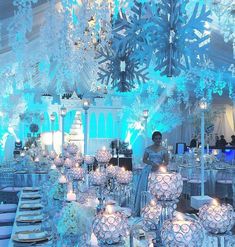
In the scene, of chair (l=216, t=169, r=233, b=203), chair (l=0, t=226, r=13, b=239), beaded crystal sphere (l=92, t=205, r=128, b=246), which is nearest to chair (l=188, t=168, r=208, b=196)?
chair (l=216, t=169, r=233, b=203)

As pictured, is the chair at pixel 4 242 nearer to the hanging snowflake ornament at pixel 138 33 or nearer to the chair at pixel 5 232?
the chair at pixel 5 232

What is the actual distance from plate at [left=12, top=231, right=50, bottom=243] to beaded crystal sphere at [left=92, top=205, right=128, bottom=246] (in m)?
1.00

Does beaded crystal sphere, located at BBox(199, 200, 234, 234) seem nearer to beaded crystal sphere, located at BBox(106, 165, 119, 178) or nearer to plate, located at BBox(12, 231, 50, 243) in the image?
plate, located at BBox(12, 231, 50, 243)

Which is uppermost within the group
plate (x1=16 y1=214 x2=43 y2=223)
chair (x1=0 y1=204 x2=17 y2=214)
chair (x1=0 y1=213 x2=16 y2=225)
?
plate (x1=16 y1=214 x2=43 y2=223)

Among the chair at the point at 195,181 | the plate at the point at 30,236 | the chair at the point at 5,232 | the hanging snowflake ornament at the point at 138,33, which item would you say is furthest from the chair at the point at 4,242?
the chair at the point at 195,181

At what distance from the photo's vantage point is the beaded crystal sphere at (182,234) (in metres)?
1.61

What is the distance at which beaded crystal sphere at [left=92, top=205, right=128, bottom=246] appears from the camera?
5.82 ft

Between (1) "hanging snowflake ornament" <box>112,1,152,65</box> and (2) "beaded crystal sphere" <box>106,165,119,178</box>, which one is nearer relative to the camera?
(1) "hanging snowflake ornament" <box>112,1,152,65</box>

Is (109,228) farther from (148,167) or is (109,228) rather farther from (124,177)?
(148,167)

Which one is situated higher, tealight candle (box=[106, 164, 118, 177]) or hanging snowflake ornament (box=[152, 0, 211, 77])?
hanging snowflake ornament (box=[152, 0, 211, 77])

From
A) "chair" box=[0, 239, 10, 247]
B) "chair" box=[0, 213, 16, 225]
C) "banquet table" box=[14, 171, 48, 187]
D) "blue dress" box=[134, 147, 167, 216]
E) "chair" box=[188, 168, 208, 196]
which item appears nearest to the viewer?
"chair" box=[0, 239, 10, 247]

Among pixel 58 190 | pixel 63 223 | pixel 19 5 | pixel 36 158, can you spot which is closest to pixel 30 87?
pixel 36 158

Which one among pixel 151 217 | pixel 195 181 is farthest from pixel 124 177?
pixel 195 181

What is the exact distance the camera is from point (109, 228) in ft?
5.81
